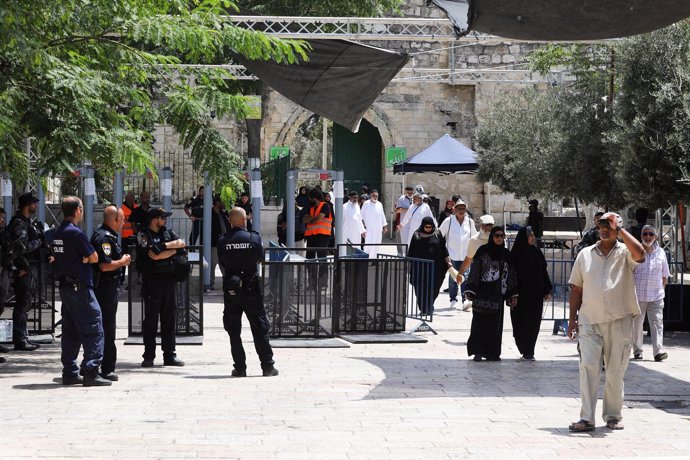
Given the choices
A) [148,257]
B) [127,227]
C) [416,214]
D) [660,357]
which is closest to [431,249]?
[416,214]

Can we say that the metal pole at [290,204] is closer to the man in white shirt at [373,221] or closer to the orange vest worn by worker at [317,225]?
the orange vest worn by worker at [317,225]

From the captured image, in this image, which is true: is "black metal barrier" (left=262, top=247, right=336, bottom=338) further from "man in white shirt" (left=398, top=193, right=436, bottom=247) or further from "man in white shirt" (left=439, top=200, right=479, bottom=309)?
"man in white shirt" (left=398, top=193, right=436, bottom=247)

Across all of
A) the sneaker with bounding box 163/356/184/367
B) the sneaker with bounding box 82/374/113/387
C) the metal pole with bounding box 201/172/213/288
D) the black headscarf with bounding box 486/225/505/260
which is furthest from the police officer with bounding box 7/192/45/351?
the metal pole with bounding box 201/172/213/288

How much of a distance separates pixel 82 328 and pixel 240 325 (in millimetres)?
1591

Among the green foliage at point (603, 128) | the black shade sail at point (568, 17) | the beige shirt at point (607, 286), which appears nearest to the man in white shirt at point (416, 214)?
the green foliage at point (603, 128)

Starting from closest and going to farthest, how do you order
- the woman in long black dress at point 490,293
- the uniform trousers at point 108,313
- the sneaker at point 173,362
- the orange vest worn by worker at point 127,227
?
the uniform trousers at point 108,313 < the sneaker at point 173,362 < the woman in long black dress at point 490,293 < the orange vest worn by worker at point 127,227

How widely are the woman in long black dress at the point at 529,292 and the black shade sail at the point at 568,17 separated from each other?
264 cm

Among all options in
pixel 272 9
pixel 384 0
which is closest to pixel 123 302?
pixel 272 9

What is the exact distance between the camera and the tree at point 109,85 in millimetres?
11219

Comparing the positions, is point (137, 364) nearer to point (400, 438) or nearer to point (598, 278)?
point (400, 438)

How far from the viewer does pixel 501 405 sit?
931cm

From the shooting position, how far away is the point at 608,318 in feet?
27.0

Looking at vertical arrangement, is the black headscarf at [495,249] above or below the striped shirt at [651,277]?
above

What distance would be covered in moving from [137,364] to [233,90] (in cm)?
1499
